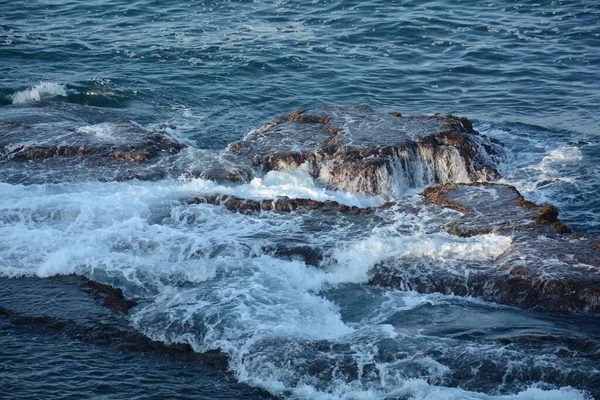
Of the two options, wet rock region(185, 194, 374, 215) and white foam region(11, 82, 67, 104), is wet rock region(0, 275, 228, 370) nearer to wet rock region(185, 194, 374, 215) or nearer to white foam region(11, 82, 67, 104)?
wet rock region(185, 194, 374, 215)

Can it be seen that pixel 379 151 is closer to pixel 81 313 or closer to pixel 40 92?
pixel 81 313

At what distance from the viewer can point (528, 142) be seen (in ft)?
60.5

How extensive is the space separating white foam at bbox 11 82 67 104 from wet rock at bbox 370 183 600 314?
12422mm

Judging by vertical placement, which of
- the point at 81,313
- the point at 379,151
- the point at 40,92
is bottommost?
the point at 81,313

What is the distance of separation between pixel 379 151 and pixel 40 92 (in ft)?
34.0

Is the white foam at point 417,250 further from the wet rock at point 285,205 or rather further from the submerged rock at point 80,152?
the submerged rock at point 80,152

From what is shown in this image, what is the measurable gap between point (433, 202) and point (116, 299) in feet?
18.6

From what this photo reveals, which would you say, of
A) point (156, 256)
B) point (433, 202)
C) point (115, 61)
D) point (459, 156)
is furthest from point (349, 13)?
point (156, 256)

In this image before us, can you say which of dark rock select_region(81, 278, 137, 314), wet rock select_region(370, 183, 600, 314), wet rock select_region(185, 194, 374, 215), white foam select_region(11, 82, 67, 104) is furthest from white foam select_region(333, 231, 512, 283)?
white foam select_region(11, 82, 67, 104)

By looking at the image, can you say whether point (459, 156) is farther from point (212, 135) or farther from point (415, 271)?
point (212, 135)

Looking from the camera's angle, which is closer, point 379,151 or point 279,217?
point 279,217

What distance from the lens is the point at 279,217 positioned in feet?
46.1

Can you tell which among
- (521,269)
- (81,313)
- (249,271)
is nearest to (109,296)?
(81,313)

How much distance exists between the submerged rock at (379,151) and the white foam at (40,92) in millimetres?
6961
